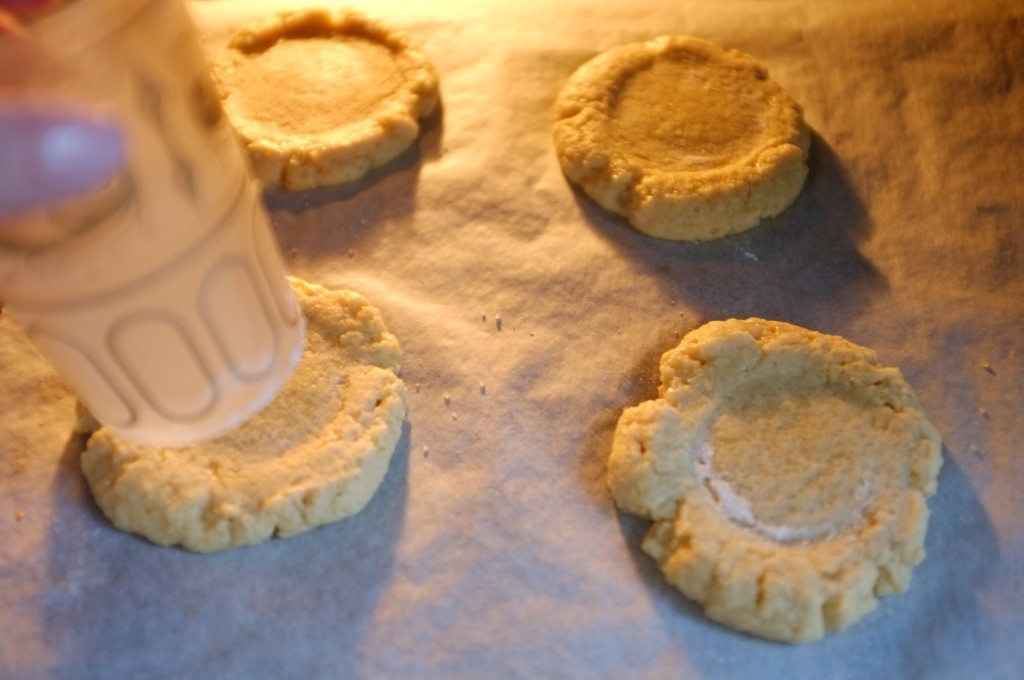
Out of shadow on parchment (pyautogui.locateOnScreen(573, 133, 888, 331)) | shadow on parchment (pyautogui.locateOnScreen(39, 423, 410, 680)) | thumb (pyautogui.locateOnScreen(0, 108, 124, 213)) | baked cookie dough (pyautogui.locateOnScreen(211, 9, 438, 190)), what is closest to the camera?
thumb (pyautogui.locateOnScreen(0, 108, 124, 213))

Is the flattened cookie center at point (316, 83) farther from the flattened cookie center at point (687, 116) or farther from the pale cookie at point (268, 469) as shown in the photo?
the pale cookie at point (268, 469)

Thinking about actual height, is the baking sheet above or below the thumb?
below

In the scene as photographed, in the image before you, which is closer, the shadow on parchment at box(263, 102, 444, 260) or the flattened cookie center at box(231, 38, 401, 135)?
the shadow on parchment at box(263, 102, 444, 260)

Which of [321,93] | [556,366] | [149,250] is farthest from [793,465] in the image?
[321,93]

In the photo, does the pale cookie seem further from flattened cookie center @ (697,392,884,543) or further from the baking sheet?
flattened cookie center @ (697,392,884,543)

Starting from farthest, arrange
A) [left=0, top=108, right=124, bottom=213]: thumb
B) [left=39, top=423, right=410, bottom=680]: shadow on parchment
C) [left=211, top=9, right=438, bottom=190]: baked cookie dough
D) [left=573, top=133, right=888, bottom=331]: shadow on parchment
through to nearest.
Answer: [left=211, top=9, right=438, bottom=190]: baked cookie dough, [left=573, top=133, right=888, bottom=331]: shadow on parchment, [left=39, top=423, right=410, bottom=680]: shadow on parchment, [left=0, top=108, right=124, bottom=213]: thumb

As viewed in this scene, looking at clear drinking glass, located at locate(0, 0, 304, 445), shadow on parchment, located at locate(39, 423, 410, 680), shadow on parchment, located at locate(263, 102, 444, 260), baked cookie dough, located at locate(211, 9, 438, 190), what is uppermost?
clear drinking glass, located at locate(0, 0, 304, 445)

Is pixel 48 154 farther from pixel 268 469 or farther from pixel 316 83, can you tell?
pixel 316 83

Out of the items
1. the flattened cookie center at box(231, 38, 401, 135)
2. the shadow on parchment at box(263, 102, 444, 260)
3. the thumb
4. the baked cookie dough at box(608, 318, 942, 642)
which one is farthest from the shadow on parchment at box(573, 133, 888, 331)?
the thumb
